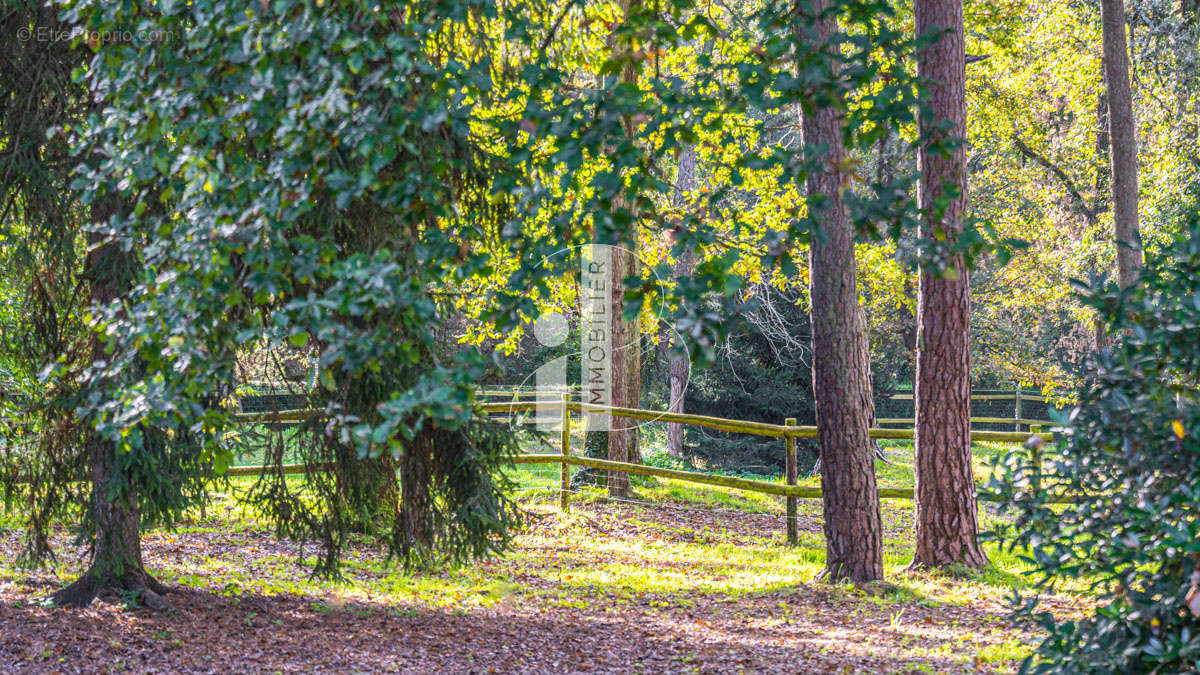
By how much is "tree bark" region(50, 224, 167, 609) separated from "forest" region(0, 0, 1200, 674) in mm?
21

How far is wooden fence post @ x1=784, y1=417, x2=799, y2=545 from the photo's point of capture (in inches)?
343

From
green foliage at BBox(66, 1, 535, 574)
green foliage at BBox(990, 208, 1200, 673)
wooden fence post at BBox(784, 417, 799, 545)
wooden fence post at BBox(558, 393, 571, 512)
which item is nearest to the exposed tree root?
green foliage at BBox(66, 1, 535, 574)

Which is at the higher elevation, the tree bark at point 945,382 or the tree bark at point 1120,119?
the tree bark at point 1120,119

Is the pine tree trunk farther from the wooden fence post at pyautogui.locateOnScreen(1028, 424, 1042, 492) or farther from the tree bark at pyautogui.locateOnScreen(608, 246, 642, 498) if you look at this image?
the wooden fence post at pyautogui.locateOnScreen(1028, 424, 1042, 492)

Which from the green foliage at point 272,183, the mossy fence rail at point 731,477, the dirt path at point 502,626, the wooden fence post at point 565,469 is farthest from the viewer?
the wooden fence post at point 565,469

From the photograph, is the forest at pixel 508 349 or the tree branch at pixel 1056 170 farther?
the tree branch at pixel 1056 170

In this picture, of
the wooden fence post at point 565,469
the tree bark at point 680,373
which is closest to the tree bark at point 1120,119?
the wooden fence post at point 565,469

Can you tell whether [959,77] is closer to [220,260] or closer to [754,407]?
[220,260]

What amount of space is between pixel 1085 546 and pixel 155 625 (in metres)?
4.68

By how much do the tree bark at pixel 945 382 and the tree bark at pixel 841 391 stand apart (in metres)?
0.51

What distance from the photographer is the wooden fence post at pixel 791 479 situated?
872 centimetres

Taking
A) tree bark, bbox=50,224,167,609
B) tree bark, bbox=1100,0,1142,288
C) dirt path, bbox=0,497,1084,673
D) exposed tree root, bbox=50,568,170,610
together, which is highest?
tree bark, bbox=1100,0,1142,288

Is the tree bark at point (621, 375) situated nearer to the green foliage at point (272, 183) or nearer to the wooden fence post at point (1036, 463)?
the wooden fence post at point (1036, 463)

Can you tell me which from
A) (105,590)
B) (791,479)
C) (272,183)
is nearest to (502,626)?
(105,590)
